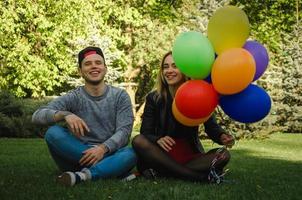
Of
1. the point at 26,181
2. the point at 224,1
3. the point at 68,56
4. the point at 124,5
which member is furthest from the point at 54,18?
the point at 26,181

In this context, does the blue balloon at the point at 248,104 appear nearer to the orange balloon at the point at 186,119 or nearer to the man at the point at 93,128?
the orange balloon at the point at 186,119

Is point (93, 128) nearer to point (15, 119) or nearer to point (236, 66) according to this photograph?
point (236, 66)

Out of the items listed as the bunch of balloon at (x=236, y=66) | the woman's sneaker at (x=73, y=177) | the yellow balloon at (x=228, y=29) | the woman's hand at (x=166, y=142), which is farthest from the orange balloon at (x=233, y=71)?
the woman's sneaker at (x=73, y=177)

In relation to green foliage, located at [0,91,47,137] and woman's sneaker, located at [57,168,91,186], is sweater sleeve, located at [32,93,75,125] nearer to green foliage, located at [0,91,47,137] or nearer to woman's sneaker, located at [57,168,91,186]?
woman's sneaker, located at [57,168,91,186]

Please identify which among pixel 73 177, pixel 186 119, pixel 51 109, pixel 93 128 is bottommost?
pixel 73 177

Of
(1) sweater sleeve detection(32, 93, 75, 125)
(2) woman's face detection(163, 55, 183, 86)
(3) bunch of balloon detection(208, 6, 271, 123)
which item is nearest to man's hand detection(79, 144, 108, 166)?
(1) sweater sleeve detection(32, 93, 75, 125)

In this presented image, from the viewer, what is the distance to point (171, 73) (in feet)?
15.4

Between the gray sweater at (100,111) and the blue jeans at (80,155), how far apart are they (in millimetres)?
126

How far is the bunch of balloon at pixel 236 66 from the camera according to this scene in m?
3.95

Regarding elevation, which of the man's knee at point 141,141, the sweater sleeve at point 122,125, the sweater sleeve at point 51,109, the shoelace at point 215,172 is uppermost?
the sweater sleeve at point 51,109

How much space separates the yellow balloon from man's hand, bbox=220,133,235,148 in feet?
2.97

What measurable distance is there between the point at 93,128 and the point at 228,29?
1632 millimetres

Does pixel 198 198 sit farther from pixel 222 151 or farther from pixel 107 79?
pixel 107 79

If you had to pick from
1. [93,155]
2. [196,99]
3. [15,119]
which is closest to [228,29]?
[196,99]
